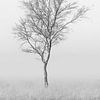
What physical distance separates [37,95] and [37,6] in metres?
9.81

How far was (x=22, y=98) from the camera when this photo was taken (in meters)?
17.7

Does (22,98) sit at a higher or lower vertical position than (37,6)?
lower

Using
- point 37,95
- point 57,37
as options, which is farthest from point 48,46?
point 37,95

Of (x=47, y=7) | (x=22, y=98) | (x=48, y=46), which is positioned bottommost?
(x=22, y=98)

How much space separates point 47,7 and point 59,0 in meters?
1.39

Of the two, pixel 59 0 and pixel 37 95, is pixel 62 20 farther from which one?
pixel 37 95

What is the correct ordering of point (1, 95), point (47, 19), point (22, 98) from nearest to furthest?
1. point (22, 98)
2. point (1, 95)
3. point (47, 19)

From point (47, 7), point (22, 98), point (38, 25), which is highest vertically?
point (47, 7)

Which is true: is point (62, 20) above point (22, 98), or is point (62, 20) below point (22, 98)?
above

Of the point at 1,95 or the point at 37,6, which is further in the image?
the point at 37,6

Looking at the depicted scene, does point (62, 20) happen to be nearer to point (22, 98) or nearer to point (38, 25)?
point (38, 25)

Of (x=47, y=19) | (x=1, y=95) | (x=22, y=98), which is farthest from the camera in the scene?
(x=47, y=19)

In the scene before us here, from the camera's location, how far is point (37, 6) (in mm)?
24672

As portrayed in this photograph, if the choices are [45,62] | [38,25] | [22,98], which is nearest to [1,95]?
[22,98]
